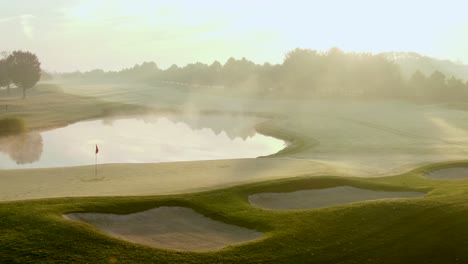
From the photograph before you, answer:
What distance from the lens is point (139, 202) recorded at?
23031mm

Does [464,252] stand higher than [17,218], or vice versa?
[17,218]

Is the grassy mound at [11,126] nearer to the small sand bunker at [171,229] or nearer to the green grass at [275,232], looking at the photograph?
the green grass at [275,232]

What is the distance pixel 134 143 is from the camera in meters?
62.6

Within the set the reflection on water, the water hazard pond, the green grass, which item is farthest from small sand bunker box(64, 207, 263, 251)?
the reflection on water

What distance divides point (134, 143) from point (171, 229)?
1704 inches

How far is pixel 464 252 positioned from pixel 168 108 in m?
106

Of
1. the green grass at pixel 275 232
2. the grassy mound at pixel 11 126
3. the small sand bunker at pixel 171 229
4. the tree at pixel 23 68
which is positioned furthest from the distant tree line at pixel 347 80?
the small sand bunker at pixel 171 229

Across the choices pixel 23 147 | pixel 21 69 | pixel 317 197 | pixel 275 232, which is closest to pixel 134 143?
pixel 23 147

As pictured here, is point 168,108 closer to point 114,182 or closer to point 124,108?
point 124,108

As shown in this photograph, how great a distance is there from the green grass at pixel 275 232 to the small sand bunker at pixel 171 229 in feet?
1.95

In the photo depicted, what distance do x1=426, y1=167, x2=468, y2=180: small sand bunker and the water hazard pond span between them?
23274 millimetres

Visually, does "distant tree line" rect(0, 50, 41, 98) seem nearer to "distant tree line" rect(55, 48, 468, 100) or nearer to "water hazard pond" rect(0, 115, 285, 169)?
"water hazard pond" rect(0, 115, 285, 169)

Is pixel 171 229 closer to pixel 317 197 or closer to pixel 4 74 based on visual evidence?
pixel 317 197

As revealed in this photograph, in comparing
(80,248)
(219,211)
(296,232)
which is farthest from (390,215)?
(80,248)
